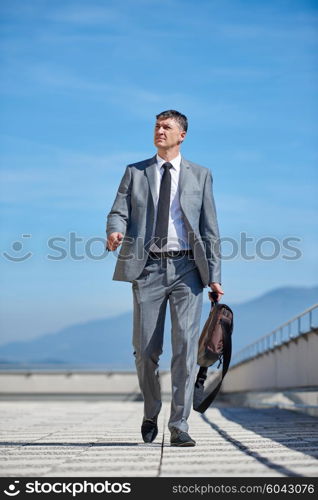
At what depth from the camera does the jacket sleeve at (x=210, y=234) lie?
23.3ft

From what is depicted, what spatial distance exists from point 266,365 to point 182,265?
641 inches

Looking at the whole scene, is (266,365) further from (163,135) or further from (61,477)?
(61,477)

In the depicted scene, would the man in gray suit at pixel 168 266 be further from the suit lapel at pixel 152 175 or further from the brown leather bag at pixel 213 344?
the brown leather bag at pixel 213 344

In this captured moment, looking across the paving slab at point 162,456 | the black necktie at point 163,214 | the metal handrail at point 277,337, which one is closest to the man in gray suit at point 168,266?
the black necktie at point 163,214

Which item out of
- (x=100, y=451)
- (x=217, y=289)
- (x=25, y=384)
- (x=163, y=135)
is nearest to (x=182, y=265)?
(x=217, y=289)

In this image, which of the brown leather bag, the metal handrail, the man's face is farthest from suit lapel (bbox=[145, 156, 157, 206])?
the metal handrail

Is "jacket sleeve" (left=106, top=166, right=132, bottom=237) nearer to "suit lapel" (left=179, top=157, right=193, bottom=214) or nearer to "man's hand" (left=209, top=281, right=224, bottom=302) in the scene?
"suit lapel" (left=179, top=157, right=193, bottom=214)

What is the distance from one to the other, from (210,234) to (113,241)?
77 centimetres

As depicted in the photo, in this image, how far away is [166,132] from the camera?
7.25 metres

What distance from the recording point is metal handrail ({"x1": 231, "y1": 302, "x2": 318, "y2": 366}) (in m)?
15.1

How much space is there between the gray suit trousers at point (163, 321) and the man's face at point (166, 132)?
91 cm

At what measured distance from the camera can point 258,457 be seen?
5922mm

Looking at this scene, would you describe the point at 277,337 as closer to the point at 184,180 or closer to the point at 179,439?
the point at 184,180

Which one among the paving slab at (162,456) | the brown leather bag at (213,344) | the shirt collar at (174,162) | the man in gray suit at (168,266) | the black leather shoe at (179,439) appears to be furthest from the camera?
the shirt collar at (174,162)
